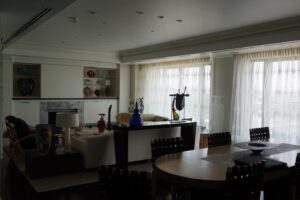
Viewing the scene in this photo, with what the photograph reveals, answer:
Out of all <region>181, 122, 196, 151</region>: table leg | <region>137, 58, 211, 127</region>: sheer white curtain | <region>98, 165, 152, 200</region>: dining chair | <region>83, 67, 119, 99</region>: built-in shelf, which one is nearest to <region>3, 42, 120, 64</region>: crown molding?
<region>83, 67, 119, 99</region>: built-in shelf

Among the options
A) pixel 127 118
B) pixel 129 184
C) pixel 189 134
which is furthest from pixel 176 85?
pixel 129 184

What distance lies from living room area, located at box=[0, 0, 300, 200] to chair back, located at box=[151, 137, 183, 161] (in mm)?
166

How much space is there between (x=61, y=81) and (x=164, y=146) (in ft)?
19.4

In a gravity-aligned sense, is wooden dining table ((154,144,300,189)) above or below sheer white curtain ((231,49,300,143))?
below

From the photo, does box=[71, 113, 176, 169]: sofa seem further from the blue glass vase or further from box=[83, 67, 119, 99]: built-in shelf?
box=[83, 67, 119, 99]: built-in shelf

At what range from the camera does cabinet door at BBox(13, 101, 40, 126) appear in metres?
7.54

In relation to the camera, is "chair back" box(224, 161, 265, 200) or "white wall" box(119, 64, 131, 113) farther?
"white wall" box(119, 64, 131, 113)

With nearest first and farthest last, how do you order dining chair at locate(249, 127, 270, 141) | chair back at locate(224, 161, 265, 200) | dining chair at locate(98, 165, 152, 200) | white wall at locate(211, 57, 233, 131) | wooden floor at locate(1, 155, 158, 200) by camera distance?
dining chair at locate(98, 165, 152, 200)
chair back at locate(224, 161, 265, 200)
wooden floor at locate(1, 155, 158, 200)
dining chair at locate(249, 127, 270, 141)
white wall at locate(211, 57, 233, 131)

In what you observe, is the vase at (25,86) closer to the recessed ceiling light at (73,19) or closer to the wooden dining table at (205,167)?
the recessed ceiling light at (73,19)

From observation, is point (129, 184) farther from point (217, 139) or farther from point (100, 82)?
point (100, 82)

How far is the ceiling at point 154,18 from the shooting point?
3660 mm

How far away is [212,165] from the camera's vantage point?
250cm

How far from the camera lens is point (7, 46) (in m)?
7.00

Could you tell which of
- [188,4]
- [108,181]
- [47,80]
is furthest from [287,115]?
[47,80]
